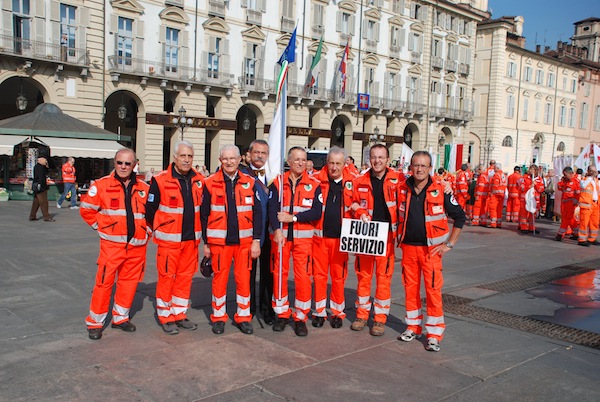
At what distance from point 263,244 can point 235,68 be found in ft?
99.2

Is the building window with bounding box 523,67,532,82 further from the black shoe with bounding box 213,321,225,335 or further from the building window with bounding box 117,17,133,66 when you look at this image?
the black shoe with bounding box 213,321,225,335

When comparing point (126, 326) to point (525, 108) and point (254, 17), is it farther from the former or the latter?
point (525, 108)

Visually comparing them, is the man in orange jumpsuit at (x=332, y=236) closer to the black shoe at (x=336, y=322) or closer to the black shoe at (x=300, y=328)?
the black shoe at (x=336, y=322)

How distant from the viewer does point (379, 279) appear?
603 cm

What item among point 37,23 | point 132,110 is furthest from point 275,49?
point 37,23

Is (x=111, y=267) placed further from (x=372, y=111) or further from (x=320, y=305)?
(x=372, y=111)

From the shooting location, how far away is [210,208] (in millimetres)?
5793

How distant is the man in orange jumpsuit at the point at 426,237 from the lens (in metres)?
5.54

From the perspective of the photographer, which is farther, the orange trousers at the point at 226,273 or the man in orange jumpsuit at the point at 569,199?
the man in orange jumpsuit at the point at 569,199

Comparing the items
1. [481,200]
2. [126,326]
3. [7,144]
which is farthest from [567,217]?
[7,144]

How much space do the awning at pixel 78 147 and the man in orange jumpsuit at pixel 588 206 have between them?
1645 centimetres

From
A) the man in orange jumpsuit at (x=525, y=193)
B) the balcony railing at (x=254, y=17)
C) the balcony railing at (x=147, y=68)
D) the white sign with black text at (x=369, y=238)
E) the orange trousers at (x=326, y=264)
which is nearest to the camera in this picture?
the white sign with black text at (x=369, y=238)

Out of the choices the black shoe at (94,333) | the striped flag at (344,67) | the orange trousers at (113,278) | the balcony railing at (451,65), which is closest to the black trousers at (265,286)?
the orange trousers at (113,278)

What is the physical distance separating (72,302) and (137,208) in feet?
6.62
